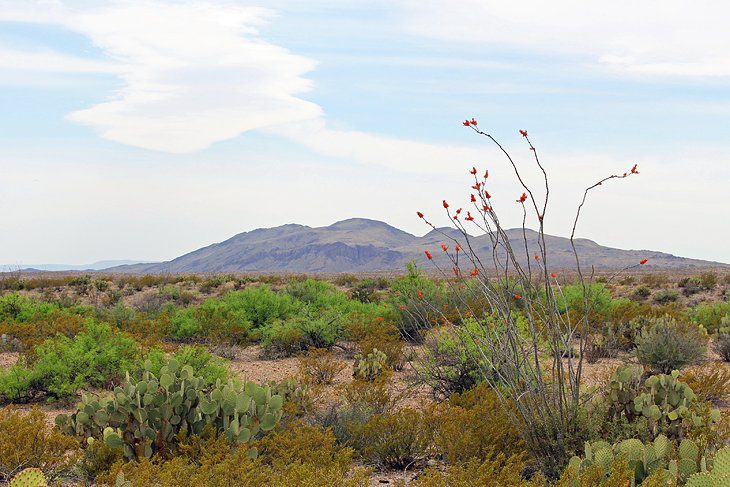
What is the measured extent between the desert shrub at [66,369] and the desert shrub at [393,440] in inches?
181

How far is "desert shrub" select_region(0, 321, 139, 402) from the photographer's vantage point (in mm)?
8570

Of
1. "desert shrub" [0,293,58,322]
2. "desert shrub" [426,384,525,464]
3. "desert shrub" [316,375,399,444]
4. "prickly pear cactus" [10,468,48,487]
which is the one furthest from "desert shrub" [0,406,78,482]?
"desert shrub" [0,293,58,322]

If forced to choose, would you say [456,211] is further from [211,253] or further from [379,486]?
[211,253]

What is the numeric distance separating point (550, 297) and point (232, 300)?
11.1 m

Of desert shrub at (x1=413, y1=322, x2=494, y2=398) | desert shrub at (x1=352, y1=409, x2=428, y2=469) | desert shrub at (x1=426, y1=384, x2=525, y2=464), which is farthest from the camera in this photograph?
desert shrub at (x1=413, y1=322, x2=494, y2=398)

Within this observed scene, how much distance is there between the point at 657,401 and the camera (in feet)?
18.9

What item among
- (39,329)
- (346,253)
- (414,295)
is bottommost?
(39,329)

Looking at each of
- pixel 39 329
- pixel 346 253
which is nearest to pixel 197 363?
pixel 39 329

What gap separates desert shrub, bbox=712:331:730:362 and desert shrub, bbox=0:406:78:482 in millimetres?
10929

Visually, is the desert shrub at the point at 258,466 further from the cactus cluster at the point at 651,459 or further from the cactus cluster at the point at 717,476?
the cactus cluster at the point at 717,476

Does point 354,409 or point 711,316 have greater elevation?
point 711,316

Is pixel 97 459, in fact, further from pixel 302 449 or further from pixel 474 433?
pixel 474 433

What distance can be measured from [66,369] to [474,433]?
19.6ft

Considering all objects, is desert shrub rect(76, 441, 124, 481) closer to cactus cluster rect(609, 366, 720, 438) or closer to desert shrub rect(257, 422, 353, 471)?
desert shrub rect(257, 422, 353, 471)
